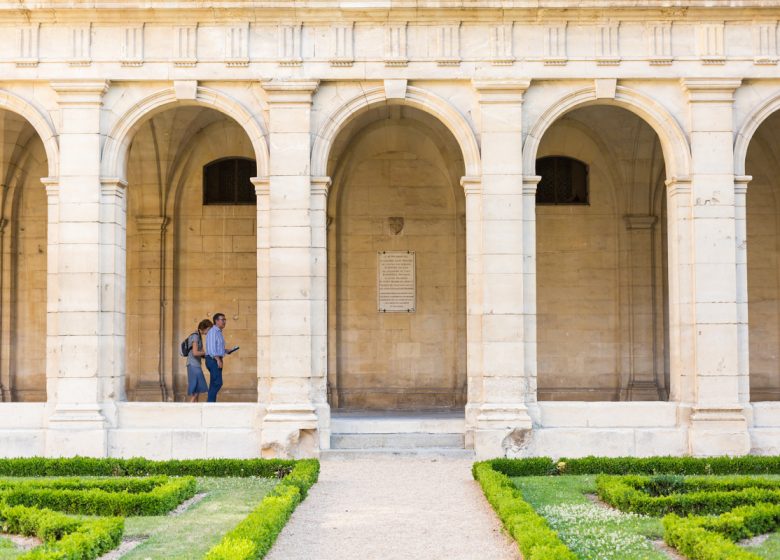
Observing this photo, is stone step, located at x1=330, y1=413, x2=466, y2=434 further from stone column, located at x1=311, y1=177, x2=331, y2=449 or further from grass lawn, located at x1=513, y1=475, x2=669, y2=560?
grass lawn, located at x1=513, y1=475, x2=669, y2=560

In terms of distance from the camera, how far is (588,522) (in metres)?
11.1

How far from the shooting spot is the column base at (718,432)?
1652 cm

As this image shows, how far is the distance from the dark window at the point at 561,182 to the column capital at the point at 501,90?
598 cm

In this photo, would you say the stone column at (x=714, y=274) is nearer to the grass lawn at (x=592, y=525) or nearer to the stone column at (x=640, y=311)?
the grass lawn at (x=592, y=525)

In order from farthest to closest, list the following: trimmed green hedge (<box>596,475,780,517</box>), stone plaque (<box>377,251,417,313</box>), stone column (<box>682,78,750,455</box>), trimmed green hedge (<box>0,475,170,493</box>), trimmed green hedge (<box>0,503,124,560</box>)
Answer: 1. stone plaque (<box>377,251,417,313</box>)
2. stone column (<box>682,78,750,455</box>)
3. trimmed green hedge (<box>0,475,170,493</box>)
4. trimmed green hedge (<box>596,475,780,517</box>)
5. trimmed green hedge (<box>0,503,124,560</box>)

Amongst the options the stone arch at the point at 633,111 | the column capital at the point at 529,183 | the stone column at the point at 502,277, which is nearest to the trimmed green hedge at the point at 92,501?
the stone column at the point at 502,277

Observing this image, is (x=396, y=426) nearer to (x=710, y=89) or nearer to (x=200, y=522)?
(x=200, y=522)

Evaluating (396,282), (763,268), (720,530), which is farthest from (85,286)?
(763,268)

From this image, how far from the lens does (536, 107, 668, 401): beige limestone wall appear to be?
2217 centimetres

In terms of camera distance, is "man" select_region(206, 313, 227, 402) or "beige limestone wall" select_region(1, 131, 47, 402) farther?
"beige limestone wall" select_region(1, 131, 47, 402)

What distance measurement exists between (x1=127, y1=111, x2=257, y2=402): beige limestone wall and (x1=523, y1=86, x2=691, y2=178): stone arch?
26.8 feet

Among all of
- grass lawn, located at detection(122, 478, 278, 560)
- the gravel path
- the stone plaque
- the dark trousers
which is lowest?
the gravel path

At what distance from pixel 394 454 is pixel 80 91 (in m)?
8.77

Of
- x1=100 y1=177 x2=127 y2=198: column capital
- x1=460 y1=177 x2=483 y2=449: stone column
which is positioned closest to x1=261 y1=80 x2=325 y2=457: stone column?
x1=460 y1=177 x2=483 y2=449: stone column
